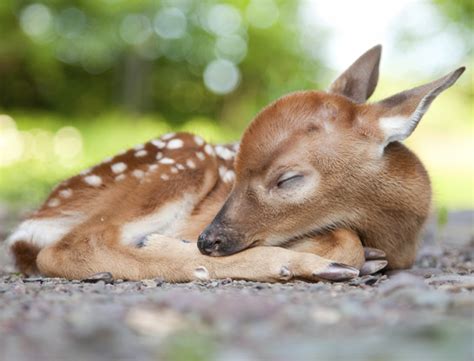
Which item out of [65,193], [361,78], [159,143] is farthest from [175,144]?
[361,78]

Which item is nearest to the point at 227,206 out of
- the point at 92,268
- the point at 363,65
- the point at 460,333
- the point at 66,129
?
the point at 92,268

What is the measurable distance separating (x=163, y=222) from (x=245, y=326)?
7.37ft

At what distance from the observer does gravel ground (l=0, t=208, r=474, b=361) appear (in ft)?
7.37

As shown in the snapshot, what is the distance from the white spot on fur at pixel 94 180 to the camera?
4965mm

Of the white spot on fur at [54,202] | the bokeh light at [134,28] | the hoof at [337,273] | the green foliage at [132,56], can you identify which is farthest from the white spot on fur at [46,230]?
the bokeh light at [134,28]

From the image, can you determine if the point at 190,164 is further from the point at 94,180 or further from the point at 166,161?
the point at 94,180

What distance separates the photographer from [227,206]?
438 cm

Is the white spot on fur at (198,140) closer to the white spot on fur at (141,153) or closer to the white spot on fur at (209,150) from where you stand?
the white spot on fur at (209,150)

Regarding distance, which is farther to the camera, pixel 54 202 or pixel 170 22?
pixel 170 22

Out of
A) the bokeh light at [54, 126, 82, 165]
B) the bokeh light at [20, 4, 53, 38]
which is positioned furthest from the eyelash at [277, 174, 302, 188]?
the bokeh light at [20, 4, 53, 38]

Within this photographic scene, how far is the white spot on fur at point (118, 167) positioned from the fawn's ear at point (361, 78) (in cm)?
146

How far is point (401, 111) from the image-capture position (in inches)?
175

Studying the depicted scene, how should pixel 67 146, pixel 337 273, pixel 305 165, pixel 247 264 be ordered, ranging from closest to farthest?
pixel 337 273 → pixel 247 264 → pixel 305 165 → pixel 67 146

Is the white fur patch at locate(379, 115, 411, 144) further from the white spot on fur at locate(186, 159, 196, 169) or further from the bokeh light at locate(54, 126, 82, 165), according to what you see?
the bokeh light at locate(54, 126, 82, 165)
